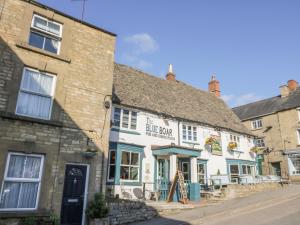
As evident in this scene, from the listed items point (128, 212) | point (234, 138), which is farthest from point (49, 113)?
point (234, 138)

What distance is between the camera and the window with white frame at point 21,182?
951 centimetres

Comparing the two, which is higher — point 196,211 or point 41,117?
point 41,117

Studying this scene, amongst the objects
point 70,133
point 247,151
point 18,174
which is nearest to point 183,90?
point 247,151

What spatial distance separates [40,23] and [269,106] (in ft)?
102

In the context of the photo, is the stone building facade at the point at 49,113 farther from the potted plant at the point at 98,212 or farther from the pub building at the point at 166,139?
the pub building at the point at 166,139

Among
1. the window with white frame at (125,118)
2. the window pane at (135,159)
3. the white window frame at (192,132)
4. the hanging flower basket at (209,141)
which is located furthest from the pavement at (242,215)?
the hanging flower basket at (209,141)

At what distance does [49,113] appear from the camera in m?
11.0

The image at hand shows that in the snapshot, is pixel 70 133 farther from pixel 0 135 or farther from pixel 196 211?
pixel 196 211

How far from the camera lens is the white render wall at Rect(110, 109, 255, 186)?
17.0 metres

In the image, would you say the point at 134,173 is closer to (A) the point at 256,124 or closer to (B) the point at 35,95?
(B) the point at 35,95

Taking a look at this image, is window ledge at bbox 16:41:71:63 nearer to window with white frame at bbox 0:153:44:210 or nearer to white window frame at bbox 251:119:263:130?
window with white frame at bbox 0:153:44:210

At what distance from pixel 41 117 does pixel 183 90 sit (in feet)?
54.6

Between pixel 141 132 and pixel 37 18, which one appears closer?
pixel 37 18

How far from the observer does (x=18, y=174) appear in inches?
387
